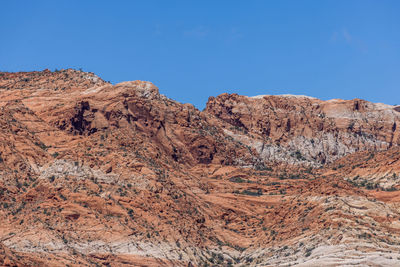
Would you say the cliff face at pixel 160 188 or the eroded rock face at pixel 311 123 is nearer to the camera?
the cliff face at pixel 160 188

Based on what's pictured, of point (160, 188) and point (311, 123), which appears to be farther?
point (311, 123)

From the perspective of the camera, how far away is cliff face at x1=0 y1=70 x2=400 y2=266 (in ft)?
289

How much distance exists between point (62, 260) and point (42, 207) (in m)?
11.8

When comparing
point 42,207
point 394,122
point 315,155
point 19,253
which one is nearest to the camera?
point 19,253

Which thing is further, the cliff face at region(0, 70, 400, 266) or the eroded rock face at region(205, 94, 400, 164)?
the eroded rock face at region(205, 94, 400, 164)

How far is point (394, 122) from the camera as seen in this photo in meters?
163

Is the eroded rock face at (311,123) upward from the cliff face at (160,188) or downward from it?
upward

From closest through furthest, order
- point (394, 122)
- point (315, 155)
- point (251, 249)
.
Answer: point (251, 249)
point (315, 155)
point (394, 122)

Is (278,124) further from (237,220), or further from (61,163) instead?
(61,163)

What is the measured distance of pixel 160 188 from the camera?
10181 cm

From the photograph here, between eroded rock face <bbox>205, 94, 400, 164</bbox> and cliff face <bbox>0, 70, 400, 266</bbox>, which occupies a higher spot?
eroded rock face <bbox>205, 94, 400, 164</bbox>

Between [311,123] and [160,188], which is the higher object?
[311,123]

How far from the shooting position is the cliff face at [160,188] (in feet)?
289

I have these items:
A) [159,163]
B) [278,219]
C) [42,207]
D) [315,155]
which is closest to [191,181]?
[159,163]
